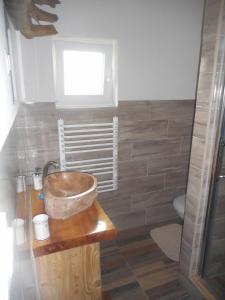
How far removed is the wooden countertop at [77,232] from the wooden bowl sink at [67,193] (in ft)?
0.17

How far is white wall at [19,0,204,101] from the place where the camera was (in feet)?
6.34

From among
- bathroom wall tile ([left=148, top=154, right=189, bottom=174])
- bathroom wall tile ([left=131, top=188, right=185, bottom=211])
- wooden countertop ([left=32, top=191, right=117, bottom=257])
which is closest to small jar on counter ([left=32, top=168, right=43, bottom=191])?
wooden countertop ([left=32, top=191, right=117, bottom=257])

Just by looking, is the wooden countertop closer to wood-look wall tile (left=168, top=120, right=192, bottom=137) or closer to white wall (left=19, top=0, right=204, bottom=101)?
white wall (left=19, top=0, right=204, bottom=101)

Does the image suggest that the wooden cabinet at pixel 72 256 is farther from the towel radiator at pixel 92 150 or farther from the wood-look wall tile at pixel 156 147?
the wood-look wall tile at pixel 156 147

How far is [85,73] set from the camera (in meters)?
2.19

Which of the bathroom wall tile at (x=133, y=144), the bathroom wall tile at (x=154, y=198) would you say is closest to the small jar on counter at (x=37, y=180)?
the bathroom wall tile at (x=133, y=144)

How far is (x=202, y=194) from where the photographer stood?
67.6 inches

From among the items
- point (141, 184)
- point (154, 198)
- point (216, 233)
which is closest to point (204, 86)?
point (216, 233)

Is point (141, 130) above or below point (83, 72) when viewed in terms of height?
below

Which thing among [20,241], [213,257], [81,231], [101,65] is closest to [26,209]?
[20,241]

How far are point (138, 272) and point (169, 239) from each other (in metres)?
0.60

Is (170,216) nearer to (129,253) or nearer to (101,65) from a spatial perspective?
(129,253)

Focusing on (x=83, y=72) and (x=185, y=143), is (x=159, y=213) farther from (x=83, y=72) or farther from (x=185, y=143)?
(x=83, y=72)

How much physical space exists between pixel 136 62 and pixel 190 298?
2144 mm
